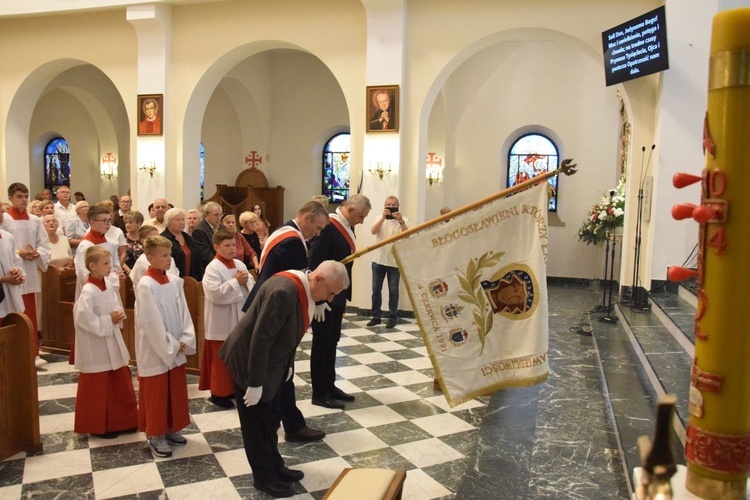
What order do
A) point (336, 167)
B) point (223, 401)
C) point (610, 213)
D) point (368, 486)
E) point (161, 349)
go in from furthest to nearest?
point (336, 167) < point (610, 213) < point (223, 401) < point (161, 349) < point (368, 486)

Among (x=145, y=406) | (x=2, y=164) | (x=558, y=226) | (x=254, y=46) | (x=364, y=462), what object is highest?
(x=254, y=46)

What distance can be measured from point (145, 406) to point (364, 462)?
65.9 inches

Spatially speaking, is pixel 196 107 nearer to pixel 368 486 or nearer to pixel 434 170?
pixel 434 170

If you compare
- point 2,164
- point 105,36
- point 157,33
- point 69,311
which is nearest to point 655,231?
point 69,311

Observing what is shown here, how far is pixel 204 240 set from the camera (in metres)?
6.84

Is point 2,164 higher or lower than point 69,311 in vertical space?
higher

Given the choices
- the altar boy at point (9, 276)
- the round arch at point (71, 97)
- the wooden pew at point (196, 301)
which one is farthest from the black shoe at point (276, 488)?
the round arch at point (71, 97)

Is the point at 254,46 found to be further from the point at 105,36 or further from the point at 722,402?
the point at 722,402

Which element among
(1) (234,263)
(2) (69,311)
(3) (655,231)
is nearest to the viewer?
(1) (234,263)

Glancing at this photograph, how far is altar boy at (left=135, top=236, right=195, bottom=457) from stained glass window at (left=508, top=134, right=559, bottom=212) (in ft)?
37.7

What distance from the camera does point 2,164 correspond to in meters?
12.1

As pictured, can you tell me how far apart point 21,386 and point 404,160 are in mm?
6577

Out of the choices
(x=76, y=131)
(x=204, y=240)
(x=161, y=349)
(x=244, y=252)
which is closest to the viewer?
(x=161, y=349)

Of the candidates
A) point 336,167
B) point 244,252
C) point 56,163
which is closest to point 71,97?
point 56,163
